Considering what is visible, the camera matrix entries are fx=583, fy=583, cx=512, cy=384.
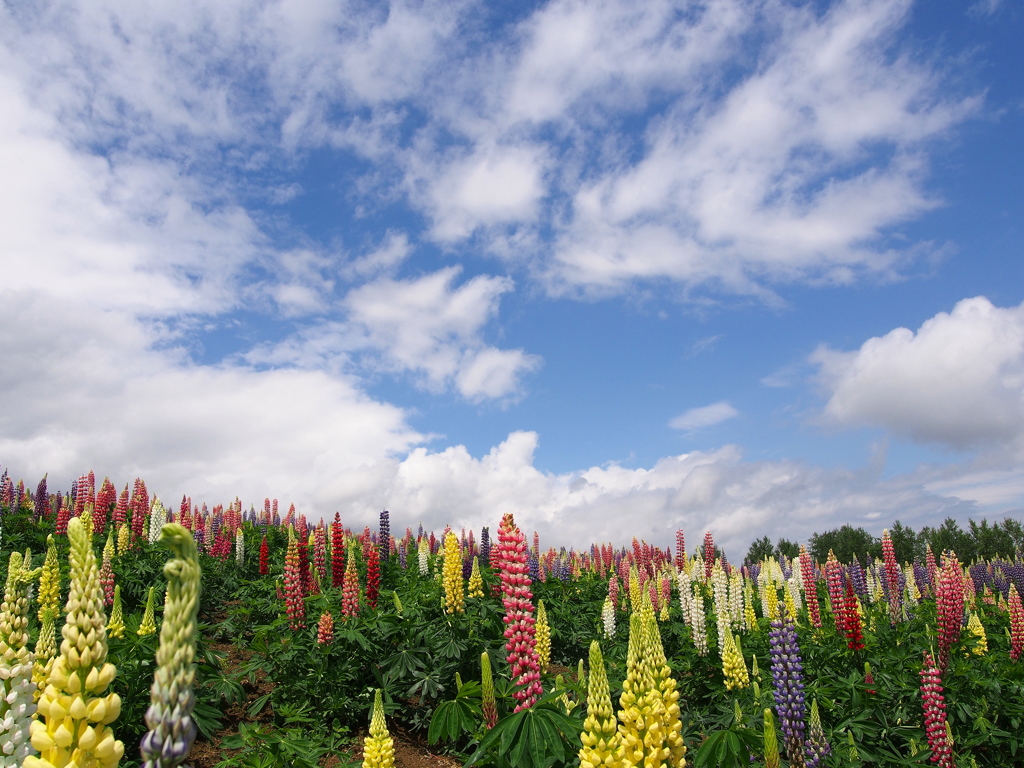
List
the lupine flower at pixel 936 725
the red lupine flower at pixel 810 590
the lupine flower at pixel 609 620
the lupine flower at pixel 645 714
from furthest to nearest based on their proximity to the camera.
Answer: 1. the lupine flower at pixel 609 620
2. the red lupine flower at pixel 810 590
3. the lupine flower at pixel 936 725
4. the lupine flower at pixel 645 714

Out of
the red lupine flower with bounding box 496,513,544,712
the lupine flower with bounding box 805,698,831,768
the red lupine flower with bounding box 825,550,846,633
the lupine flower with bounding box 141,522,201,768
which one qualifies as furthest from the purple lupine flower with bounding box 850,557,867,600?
the lupine flower with bounding box 141,522,201,768

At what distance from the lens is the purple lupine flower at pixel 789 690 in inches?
240

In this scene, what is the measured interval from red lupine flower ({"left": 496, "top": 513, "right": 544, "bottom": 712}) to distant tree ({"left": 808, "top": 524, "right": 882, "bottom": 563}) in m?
46.6

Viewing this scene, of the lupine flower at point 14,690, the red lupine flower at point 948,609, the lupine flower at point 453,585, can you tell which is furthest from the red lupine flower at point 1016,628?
the lupine flower at point 14,690

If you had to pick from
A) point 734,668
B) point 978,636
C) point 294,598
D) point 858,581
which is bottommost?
point 978,636

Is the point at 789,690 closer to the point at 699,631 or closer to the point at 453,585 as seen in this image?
the point at 699,631

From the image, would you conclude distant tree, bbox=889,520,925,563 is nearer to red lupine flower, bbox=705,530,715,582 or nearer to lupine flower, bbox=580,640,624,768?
red lupine flower, bbox=705,530,715,582

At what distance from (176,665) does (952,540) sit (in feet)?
177

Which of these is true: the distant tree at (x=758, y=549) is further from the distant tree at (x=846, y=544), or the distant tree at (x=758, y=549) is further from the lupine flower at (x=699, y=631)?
the lupine flower at (x=699, y=631)

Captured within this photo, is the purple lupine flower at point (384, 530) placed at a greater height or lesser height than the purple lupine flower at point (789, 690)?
greater

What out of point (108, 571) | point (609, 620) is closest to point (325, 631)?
point (108, 571)

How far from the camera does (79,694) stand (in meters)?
2.06

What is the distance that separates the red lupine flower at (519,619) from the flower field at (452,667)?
2cm

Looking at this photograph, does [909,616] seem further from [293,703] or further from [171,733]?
[171,733]
